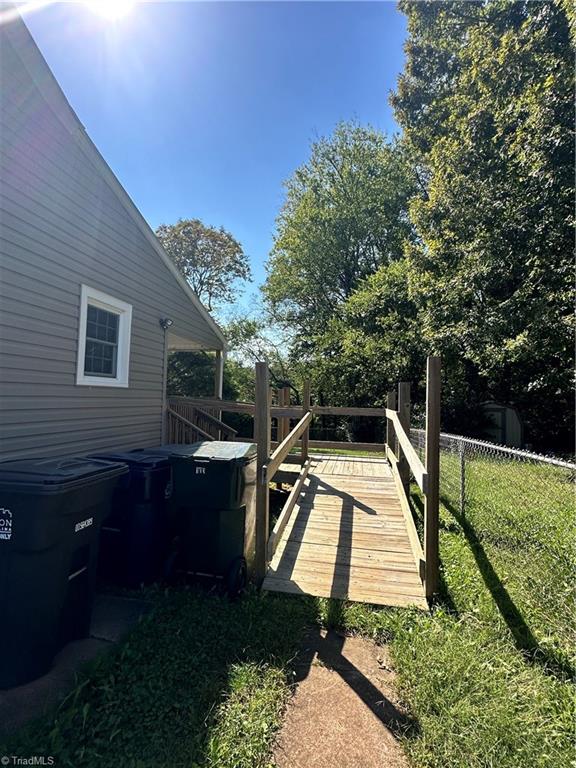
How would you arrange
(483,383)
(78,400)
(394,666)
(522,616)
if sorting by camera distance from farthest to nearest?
(483,383), (78,400), (522,616), (394,666)

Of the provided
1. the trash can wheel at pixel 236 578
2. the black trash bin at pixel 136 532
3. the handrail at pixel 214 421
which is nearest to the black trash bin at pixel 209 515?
the trash can wheel at pixel 236 578

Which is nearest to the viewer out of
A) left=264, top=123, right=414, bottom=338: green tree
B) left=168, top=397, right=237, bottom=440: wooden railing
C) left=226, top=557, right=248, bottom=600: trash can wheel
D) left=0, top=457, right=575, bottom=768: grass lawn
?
left=0, top=457, right=575, bottom=768: grass lawn

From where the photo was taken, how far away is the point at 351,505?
17.1ft

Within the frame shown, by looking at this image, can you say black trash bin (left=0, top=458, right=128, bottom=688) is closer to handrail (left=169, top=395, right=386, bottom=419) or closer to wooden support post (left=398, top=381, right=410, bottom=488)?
handrail (left=169, top=395, right=386, bottom=419)

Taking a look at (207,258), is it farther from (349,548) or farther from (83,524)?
(83,524)

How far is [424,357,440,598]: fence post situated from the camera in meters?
3.10

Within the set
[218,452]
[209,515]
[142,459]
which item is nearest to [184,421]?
[142,459]

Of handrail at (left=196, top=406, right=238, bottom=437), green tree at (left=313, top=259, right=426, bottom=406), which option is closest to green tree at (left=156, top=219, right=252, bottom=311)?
green tree at (left=313, top=259, right=426, bottom=406)

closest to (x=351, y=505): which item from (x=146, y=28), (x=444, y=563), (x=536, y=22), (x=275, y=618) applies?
(x=444, y=563)

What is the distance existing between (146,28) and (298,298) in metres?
16.1

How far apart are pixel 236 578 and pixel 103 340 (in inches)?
144

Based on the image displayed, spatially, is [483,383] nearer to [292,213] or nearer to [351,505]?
[351,505]

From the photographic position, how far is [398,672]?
232 centimetres

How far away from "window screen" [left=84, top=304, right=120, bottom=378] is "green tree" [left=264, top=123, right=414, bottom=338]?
15.1 meters
